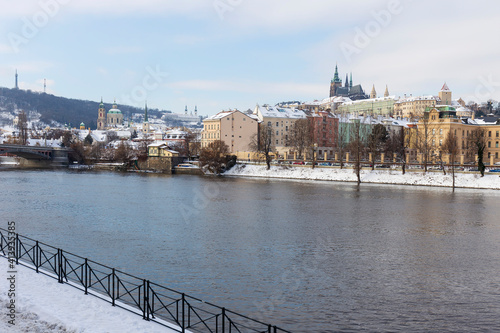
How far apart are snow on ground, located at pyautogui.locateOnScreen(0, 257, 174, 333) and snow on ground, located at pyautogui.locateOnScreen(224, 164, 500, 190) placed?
198 feet

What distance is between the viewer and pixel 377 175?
75000mm

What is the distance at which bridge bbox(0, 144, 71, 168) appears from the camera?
11519 cm

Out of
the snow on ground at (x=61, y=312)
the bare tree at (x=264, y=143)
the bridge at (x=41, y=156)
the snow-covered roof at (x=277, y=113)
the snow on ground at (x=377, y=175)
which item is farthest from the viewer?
the snow-covered roof at (x=277, y=113)

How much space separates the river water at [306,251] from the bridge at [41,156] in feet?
244

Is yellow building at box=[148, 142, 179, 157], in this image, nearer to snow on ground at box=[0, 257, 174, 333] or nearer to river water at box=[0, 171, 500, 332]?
river water at box=[0, 171, 500, 332]

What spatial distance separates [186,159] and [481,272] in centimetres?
9101

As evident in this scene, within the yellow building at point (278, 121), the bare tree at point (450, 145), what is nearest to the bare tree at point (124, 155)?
the yellow building at point (278, 121)

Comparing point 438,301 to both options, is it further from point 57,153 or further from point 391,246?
point 57,153

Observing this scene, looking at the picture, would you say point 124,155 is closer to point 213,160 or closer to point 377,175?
point 213,160

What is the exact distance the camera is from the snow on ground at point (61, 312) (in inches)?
521

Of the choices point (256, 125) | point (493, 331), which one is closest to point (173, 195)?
point (493, 331)

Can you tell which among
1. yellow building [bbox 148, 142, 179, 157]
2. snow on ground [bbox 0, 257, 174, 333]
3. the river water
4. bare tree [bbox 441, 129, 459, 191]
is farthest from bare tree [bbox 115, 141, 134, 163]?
snow on ground [bbox 0, 257, 174, 333]

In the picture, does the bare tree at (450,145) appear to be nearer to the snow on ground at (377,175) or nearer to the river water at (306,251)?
the snow on ground at (377,175)

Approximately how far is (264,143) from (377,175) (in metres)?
29.7
